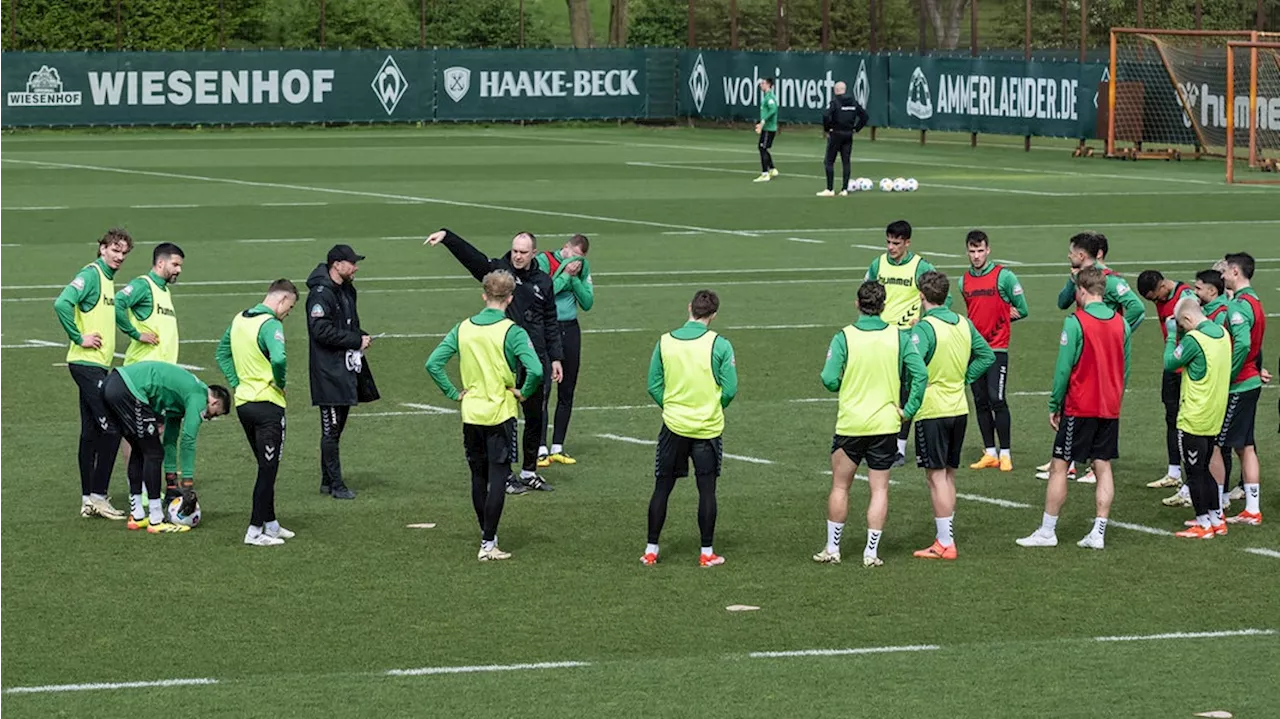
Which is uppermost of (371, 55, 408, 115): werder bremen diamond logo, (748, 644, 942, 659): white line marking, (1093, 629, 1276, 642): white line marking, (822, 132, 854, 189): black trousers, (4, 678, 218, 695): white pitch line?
(371, 55, 408, 115): werder bremen diamond logo

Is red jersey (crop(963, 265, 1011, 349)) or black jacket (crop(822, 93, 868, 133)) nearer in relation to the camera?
red jersey (crop(963, 265, 1011, 349))

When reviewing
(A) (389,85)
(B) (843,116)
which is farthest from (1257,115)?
→ (A) (389,85)

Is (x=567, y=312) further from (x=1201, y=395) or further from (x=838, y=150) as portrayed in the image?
(x=838, y=150)

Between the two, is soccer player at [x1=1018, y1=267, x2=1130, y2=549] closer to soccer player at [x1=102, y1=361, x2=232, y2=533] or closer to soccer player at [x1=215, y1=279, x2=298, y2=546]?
soccer player at [x1=215, y1=279, x2=298, y2=546]

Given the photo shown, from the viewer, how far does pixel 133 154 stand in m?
53.2

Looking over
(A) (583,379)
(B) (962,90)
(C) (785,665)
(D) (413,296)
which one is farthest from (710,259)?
(B) (962,90)

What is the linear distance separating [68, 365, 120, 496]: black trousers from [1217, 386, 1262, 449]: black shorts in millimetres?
7689

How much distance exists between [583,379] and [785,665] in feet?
34.1

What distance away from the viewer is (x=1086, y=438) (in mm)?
13961

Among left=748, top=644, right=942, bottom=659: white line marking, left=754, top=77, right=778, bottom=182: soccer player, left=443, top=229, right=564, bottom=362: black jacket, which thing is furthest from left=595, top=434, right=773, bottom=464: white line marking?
left=754, top=77, right=778, bottom=182: soccer player

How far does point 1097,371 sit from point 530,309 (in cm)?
469

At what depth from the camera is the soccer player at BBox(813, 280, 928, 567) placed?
1333cm

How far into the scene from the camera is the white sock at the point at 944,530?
45.5 ft

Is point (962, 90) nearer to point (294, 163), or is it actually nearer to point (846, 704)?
point (294, 163)
